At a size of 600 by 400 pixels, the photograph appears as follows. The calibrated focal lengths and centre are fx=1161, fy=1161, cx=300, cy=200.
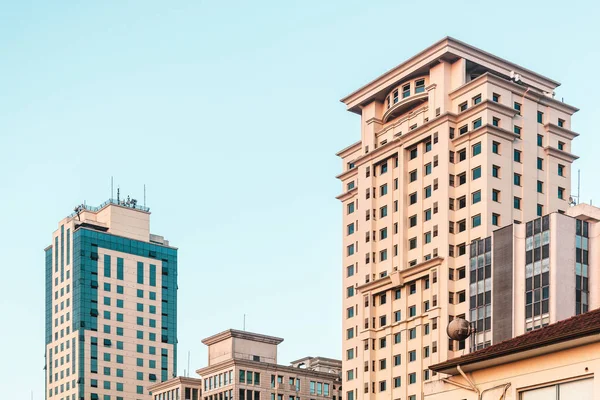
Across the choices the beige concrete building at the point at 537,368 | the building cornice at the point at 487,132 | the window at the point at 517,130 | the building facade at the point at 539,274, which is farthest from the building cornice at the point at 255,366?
the beige concrete building at the point at 537,368

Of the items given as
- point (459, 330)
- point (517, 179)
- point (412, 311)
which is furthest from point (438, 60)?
point (459, 330)

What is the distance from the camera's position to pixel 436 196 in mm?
131250

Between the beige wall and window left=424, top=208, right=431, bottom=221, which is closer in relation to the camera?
the beige wall

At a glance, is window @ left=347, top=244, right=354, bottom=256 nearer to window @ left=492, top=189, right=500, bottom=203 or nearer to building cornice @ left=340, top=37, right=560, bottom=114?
building cornice @ left=340, top=37, right=560, bottom=114

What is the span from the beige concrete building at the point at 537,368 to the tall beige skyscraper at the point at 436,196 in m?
93.6

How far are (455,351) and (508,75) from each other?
35.0 meters

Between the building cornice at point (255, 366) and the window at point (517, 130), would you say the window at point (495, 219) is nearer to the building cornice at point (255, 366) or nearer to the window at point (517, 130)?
the window at point (517, 130)

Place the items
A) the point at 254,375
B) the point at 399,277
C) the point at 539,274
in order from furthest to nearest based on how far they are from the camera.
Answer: the point at 254,375
the point at 399,277
the point at 539,274

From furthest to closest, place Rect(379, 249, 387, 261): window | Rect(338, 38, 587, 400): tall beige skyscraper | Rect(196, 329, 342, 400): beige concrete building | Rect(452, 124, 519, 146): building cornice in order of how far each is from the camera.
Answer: Rect(196, 329, 342, 400): beige concrete building < Rect(379, 249, 387, 261): window < Rect(452, 124, 519, 146): building cornice < Rect(338, 38, 587, 400): tall beige skyscraper

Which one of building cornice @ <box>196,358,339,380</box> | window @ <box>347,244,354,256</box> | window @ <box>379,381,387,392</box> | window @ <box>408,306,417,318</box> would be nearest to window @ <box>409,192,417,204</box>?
window @ <box>408,306,417,318</box>

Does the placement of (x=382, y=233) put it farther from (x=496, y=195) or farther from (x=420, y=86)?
(x=420, y=86)

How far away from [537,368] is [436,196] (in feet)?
353

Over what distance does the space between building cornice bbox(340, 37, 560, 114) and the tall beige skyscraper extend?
16 centimetres

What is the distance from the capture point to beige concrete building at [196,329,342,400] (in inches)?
6555
